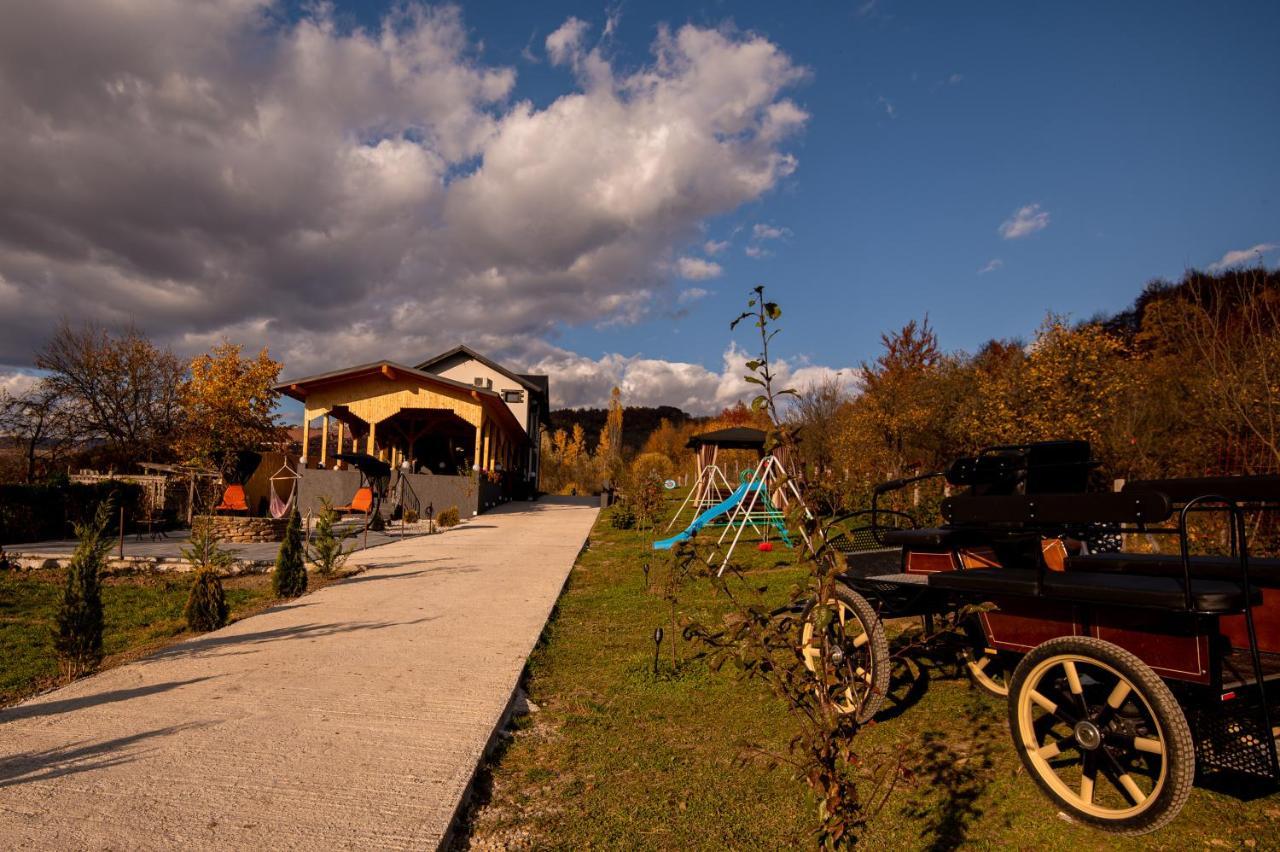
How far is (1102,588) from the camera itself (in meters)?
2.62

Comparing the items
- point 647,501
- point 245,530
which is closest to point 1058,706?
point 647,501

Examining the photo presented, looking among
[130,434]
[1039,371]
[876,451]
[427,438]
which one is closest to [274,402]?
[130,434]

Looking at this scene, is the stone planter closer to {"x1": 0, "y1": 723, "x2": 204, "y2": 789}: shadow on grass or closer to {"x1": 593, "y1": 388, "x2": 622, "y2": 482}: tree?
{"x1": 0, "y1": 723, "x2": 204, "y2": 789}: shadow on grass

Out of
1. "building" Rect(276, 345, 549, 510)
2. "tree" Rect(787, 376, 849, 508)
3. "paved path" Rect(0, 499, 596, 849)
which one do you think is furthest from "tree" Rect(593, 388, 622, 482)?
"paved path" Rect(0, 499, 596, 849)

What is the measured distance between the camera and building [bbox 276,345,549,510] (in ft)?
72.7

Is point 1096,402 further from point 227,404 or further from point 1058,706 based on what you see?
point 227,404

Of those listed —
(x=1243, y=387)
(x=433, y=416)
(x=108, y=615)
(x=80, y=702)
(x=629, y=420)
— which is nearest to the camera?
(x=80, y=702)

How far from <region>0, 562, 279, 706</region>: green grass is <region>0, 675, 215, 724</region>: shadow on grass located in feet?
Result: 1.74

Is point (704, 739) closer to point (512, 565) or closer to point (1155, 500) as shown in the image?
point (1155, 500)

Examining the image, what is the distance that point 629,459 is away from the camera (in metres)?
50.8

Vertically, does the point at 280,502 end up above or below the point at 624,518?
above

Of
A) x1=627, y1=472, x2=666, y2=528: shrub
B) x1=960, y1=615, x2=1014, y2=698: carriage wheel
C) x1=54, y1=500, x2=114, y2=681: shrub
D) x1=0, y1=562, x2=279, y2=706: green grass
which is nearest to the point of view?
x1=960, y1=615, x2=1014, y2=698: carriage wheel

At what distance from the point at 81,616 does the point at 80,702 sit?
3.50 feet

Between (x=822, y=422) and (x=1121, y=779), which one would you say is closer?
(x=1121, y=779)
